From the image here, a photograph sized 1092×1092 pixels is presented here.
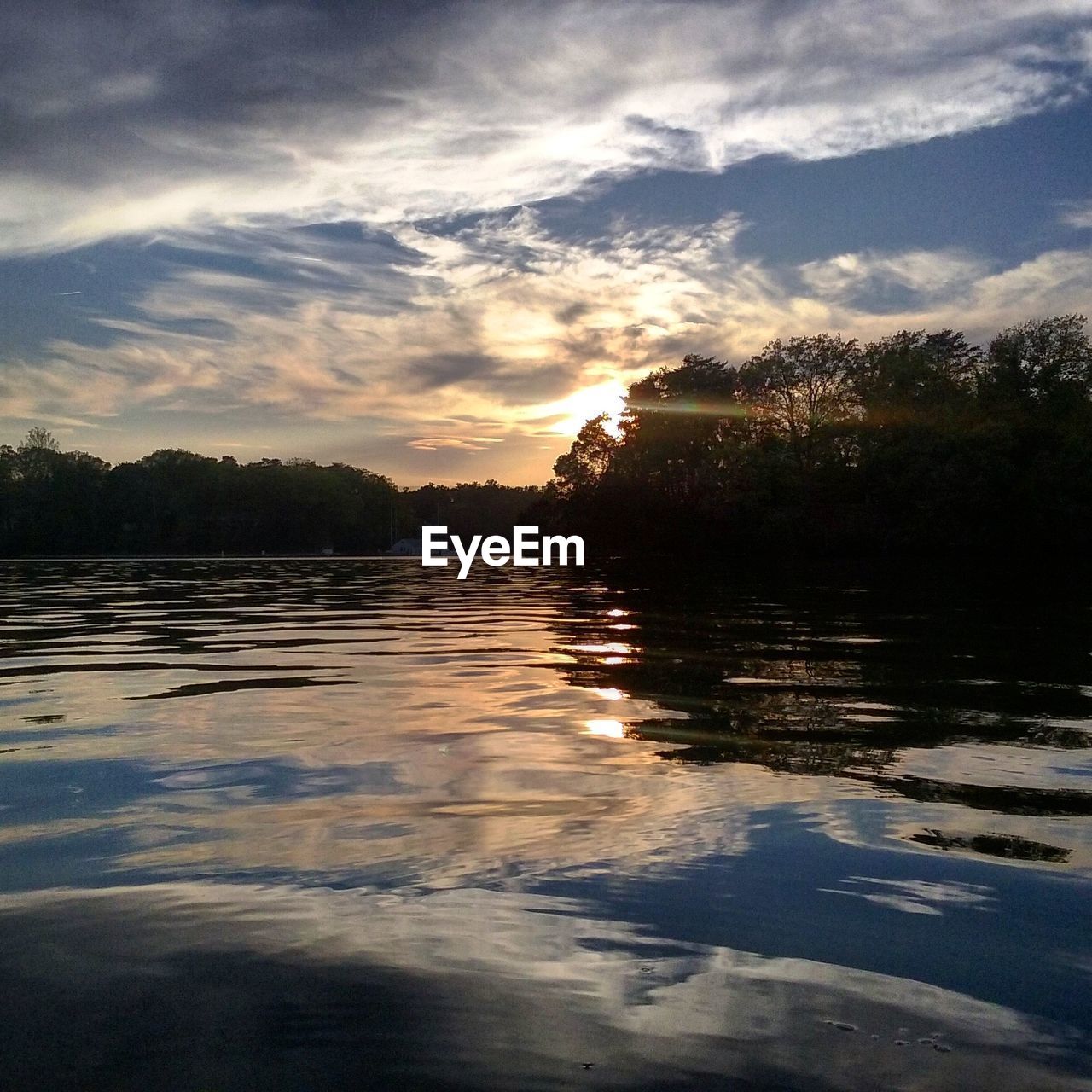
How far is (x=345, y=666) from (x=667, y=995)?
6.80 meters

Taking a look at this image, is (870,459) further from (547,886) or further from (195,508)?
(195,508)

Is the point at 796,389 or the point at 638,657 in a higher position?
the point at 796,389

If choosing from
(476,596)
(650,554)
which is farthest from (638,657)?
(650,554)

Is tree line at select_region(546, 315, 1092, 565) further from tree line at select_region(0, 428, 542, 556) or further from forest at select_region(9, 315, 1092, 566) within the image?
tree line at select_region(0, 428, 542, 556)

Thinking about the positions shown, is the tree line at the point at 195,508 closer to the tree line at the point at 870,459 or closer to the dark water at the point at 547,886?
the tree line at the point at 870,459

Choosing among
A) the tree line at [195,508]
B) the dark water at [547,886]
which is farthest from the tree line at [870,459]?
the dark water at [547,886]

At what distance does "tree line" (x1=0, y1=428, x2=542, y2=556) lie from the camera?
105 metres

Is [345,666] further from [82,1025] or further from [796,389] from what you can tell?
[796,389]

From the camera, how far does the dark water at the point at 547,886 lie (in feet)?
6.48

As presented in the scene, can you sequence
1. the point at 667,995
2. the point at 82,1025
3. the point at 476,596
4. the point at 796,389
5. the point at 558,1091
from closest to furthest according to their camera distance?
the point at 558,1091 < the point at 82,1025 < the point at 667,995 < the point at 476,596 < the point at 796,389

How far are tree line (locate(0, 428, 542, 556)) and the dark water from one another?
291 ft

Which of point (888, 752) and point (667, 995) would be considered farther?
point (888, 752)

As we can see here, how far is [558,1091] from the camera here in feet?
5.98

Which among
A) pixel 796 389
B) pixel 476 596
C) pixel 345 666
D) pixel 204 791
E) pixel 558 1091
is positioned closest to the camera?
pixel 558 1091
